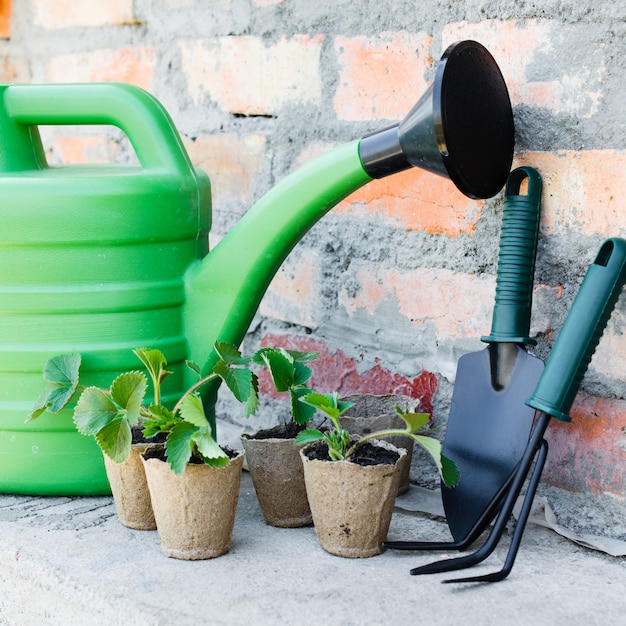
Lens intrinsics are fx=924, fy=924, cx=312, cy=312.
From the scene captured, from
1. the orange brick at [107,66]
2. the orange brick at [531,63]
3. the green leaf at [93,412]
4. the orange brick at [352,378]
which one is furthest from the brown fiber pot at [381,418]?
the orange brick at [107,66]

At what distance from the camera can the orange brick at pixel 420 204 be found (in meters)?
1.04

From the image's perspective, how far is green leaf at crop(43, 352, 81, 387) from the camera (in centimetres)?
97

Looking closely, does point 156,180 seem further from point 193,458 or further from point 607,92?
point 607,92

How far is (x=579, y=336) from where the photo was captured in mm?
860

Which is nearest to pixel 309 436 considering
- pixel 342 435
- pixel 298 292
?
pixel 342 435

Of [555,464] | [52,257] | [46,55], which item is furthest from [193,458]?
[46,55]

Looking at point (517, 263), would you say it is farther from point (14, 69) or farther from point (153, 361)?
point (14, 69)

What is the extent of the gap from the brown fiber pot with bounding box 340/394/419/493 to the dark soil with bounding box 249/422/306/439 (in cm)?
5

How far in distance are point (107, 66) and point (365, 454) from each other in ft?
3.06

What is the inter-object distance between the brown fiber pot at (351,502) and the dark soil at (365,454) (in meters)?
0.01

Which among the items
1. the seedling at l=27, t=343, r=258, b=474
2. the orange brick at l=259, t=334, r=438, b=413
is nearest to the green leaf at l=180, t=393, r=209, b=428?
the seedling at l=27, t=343, r=258, b=474

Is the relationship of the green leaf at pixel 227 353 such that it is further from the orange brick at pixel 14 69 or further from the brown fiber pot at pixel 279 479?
the orange brick at pixel 14 69

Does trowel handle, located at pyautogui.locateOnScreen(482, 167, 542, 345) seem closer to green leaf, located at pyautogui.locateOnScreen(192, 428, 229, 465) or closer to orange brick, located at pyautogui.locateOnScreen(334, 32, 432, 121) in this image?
orange brick, located at pyautogui.locateOnScreen(334, 32, 432, 121)

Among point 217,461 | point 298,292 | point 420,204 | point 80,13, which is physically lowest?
point 217,461
